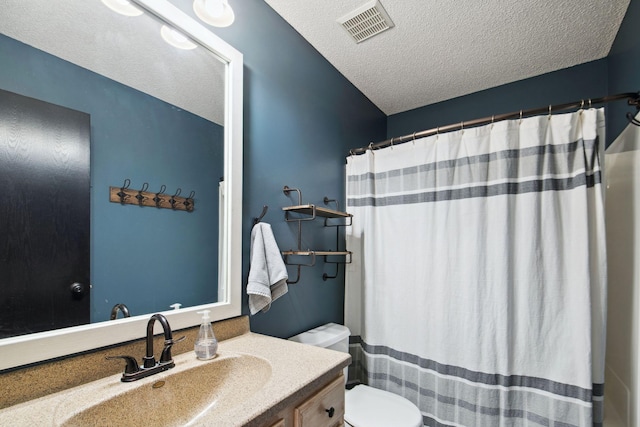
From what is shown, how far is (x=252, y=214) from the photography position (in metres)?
1.37

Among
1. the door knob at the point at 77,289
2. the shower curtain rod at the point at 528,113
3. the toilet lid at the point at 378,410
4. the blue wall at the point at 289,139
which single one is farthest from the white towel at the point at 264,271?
the shower curtain rod at the point at 528,113

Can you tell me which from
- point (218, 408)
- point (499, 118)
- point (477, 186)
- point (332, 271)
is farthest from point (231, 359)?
point (499, 118)

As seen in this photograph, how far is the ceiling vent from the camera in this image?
150 centimetres

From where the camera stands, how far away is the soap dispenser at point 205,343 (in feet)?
3.22

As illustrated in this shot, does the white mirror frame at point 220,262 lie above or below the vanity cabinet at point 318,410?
above

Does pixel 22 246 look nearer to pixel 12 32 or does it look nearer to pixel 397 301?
pixel 12 32

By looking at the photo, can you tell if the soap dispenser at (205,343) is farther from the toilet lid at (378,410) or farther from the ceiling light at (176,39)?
the ceiling light at (176,39)

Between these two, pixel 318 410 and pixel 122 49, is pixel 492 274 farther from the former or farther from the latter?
pixel 122 49

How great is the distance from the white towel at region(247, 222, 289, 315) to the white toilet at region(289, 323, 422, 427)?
1.23ft

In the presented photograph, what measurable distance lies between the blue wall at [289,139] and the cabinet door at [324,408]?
1.70 ft

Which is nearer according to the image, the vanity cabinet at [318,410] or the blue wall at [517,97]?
the vanity cabinet at [318,410]

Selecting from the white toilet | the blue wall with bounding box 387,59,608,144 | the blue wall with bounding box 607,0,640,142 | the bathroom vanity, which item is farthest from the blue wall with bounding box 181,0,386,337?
the blue wall with bounding box 607,0,640,142

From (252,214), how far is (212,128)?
406 millimetres

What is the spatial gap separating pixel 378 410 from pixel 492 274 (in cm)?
89
